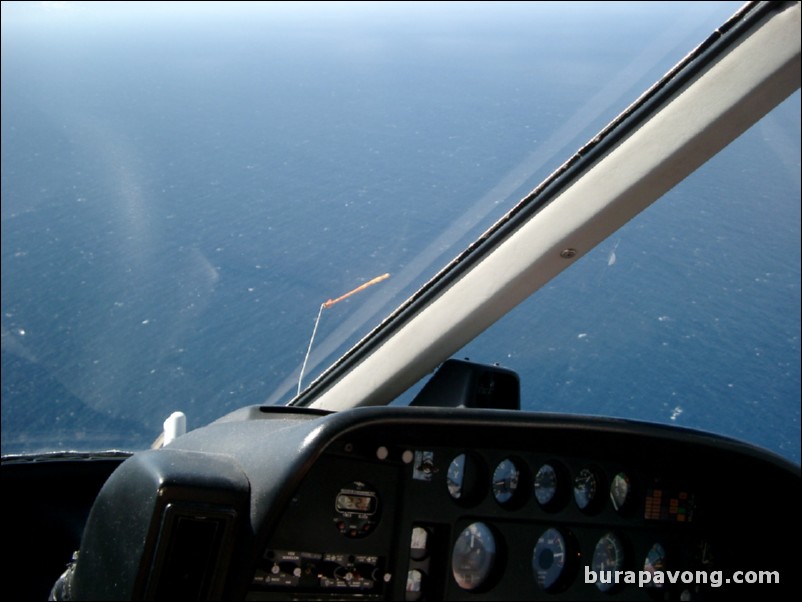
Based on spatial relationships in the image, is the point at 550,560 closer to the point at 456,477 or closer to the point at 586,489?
the point at 586,489

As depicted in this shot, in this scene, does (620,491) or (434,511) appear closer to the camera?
(434,511)

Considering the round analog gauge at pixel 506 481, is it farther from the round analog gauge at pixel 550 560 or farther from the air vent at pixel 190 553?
the air vent at pixel 190 553

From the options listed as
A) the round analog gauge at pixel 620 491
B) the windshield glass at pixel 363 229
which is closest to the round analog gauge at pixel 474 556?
the round analog gauge at pixel 620 491

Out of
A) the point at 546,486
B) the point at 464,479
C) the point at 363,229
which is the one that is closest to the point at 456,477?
the point at 464,479

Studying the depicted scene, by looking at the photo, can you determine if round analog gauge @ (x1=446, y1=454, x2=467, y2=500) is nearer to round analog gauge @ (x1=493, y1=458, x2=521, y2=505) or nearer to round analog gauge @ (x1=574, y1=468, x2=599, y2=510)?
round analog gauge @ (x1=493, y1=458, x2=521, y2=505)

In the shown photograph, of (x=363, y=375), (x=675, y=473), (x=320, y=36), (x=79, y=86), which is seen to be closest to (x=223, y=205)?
(x=320, y=36)

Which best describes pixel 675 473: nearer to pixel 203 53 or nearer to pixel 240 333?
pixel 240 333
